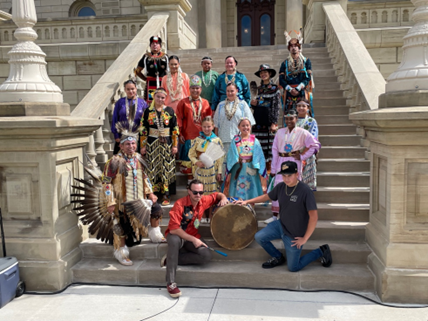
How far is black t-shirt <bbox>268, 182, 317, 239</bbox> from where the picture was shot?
4695mm

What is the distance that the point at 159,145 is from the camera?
6059 millimetres

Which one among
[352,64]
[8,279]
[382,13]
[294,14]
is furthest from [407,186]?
[294,14]

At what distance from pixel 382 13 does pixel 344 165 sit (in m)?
6.57

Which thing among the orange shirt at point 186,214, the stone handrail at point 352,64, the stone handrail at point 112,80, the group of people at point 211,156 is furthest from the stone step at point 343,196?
the stone handrail at point 112,80

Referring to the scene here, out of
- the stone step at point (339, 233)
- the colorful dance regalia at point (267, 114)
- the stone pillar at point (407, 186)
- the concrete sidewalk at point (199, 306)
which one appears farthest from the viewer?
the colorful dance regalia at point (267, 114)

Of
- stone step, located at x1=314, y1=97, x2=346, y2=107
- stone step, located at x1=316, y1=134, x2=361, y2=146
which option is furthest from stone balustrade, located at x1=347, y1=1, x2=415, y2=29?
stone step, located at x1=316, y1=134, x2=361, y2=146

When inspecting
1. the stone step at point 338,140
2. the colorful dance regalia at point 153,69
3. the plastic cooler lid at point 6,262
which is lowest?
the plastic cooler lid at point 6,262

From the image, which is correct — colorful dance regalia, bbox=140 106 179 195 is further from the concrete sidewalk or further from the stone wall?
the stone wall

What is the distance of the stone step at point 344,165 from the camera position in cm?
667

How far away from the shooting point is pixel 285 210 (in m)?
4.80

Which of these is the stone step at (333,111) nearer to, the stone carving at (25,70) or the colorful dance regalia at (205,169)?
the colorful dance regalia at (205,169)

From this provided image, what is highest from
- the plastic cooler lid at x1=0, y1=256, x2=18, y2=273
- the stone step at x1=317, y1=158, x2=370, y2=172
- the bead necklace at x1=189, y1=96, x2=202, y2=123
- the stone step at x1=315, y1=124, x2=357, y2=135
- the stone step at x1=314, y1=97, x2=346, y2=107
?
the stone step at x1=314, y1=97, x2=346, y2=107

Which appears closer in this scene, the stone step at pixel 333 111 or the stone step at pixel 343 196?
the stone step at pixel 343 196

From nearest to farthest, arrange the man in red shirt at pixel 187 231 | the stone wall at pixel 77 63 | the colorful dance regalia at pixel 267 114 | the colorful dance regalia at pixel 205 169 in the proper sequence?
1. the man in red shirt at pixel 187 231
2. the colorful dance regalia at pixel 205 169
3. the colorful dance regalia at pixel 267 114
4. the stone wall at pixel 77 63
